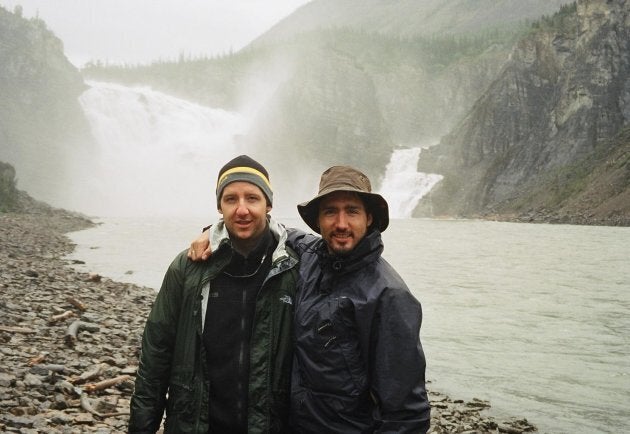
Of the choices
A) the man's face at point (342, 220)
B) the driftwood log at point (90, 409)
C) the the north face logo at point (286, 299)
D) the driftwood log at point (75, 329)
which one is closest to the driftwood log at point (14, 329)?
the driftwood log at point (75, 329)

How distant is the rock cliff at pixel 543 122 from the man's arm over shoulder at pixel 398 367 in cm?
5446

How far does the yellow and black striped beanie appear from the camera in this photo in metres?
3.28

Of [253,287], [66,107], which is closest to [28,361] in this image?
[253,287]

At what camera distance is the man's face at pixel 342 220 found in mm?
3117

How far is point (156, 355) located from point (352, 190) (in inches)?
58.1

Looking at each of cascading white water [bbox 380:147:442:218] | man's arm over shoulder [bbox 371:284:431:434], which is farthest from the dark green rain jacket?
cascading white water [bbox 380:147:442:218]

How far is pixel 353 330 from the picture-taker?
2.94 m

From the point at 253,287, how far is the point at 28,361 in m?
3.98

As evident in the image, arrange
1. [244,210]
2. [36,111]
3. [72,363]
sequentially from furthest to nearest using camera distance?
[36,111] < [72,363] < [244,210]

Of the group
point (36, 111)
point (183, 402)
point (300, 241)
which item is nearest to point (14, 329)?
point (183, 402)

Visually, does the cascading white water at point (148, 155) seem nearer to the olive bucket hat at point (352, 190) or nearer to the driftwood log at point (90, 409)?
the driftwood log at point (90, 409)

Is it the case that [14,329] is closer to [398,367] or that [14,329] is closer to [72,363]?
[72,363]

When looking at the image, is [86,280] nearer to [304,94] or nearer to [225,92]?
[304,94]

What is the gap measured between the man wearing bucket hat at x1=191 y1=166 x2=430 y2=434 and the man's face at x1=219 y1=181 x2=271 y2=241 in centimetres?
20
